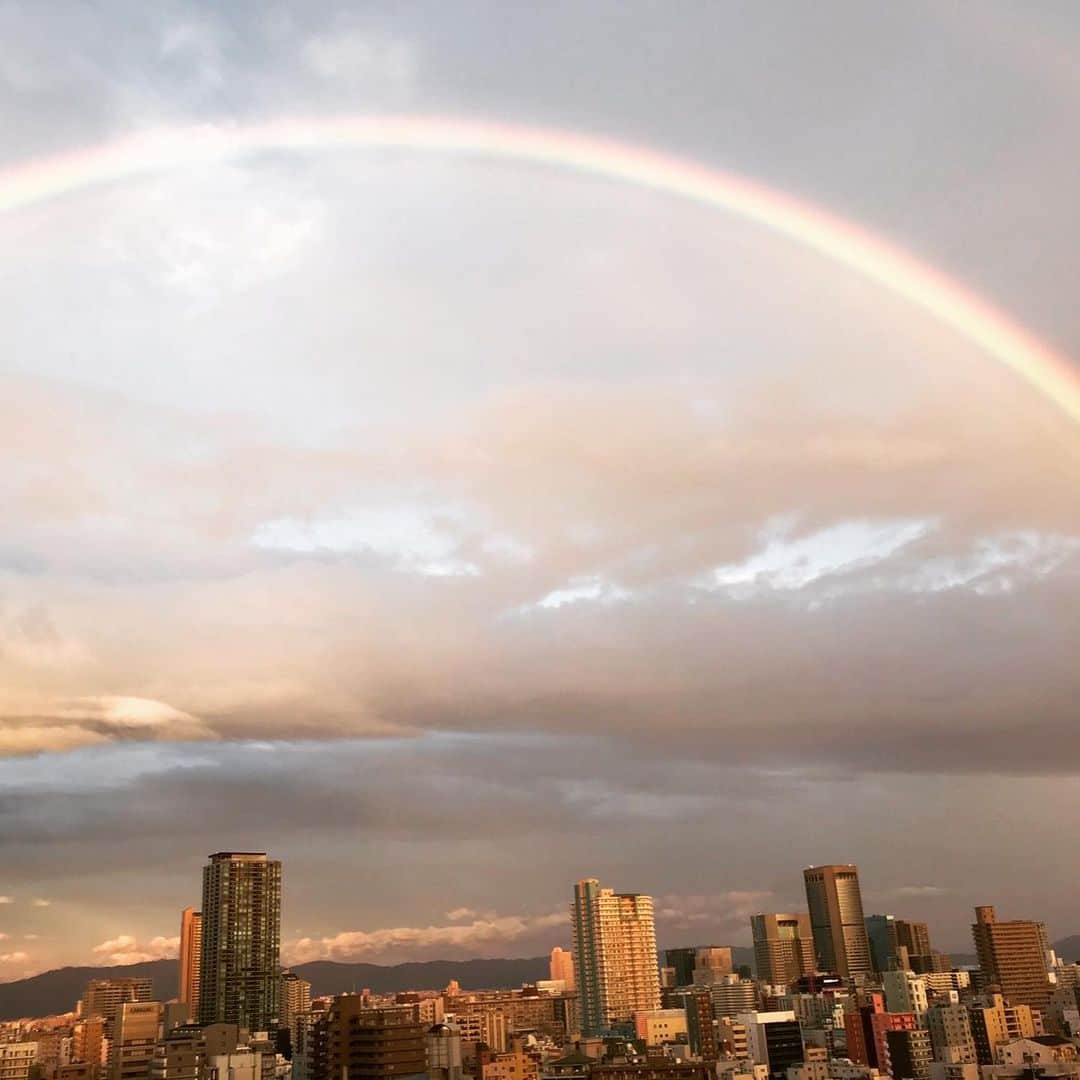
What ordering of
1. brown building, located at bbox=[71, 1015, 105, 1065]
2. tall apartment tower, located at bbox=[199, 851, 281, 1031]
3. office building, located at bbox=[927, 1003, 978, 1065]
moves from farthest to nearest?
tall apartment tower, located at bbox=[199, 851, 281, 1031] < brown building, located at bbox=[71, 1015, 105, 1065] < office building, located at bbox=[927, 1003, 978, 1065]

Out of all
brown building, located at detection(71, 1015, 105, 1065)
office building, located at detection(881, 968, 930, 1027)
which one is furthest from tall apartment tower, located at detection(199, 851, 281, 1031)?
office building, located at detection(881, 968, 930, 1027)

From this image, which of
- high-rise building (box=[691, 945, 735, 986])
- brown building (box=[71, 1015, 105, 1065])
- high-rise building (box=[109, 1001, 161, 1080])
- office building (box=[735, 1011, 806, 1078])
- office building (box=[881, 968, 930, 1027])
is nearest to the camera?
high-rise building (box=[109, 1001, 161, 1080])

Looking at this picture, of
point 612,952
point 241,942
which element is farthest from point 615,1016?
point 241,942

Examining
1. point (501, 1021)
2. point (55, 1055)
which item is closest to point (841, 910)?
point (501, 1021)

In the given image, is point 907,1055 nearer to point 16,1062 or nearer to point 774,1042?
point 774,1042

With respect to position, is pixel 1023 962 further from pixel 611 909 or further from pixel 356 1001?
pixel 356 1001

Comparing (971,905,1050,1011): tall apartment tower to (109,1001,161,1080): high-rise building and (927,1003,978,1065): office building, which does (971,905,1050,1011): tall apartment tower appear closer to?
(927,1003,978,1065): office building

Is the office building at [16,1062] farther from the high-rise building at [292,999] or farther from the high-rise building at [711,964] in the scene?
the high-rise building at [711,964]
